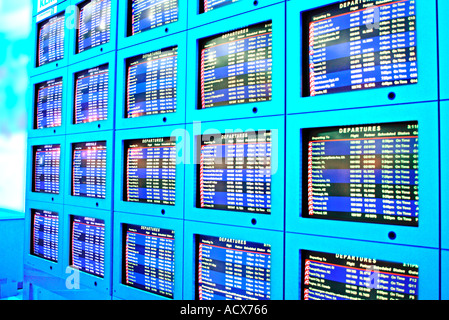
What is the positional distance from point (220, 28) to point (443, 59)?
1.06 metres

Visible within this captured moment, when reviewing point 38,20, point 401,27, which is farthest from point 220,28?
point 38,20

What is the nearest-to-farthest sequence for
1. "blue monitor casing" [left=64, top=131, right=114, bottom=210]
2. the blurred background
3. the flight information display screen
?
the flight information display screen → "blue monitor casing" [left=64, top=131, right=114, bottom=210] → the blurred background

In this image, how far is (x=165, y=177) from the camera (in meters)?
2.11

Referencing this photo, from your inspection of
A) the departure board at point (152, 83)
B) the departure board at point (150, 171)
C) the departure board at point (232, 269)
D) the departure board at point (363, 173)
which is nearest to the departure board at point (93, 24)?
the departure board at point (152, 83)

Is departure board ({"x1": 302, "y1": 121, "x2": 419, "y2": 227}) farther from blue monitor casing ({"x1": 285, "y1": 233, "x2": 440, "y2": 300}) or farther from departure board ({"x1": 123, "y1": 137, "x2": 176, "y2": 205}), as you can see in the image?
departure board ({"x1": 123, "y1": 137, "x2": 176, "y2": 205})

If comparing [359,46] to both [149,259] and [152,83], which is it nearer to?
[152,83]

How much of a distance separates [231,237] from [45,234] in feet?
6.22

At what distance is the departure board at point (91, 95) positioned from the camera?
98.3 inches

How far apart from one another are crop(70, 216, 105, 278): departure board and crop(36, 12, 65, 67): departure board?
1.35 m

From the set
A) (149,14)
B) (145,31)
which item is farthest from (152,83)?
(149,14)

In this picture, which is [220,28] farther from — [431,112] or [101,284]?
[101,284]

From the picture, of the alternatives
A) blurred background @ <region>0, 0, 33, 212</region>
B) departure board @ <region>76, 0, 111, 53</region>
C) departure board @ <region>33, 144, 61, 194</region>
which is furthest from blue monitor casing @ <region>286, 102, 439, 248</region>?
blurred background @ <region>0, 0, 33, 212</region>

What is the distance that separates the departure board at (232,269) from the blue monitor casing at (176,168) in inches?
9.7

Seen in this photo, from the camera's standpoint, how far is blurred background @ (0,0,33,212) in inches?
148
